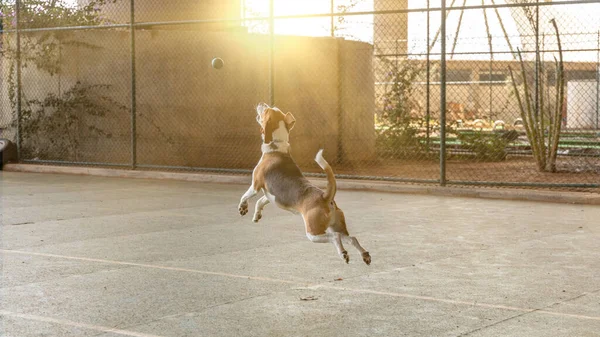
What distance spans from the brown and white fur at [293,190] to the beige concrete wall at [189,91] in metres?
12.9

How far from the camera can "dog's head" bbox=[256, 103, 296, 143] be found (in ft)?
17.9

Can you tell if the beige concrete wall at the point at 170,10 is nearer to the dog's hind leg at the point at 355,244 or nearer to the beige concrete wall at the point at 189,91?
the beige concrete wall at the point at 189,91

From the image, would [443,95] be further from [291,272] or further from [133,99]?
[291,272]

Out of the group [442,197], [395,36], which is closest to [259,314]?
[442,197]

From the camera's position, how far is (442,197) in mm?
13977

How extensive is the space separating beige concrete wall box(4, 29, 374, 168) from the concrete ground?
18.9 feet

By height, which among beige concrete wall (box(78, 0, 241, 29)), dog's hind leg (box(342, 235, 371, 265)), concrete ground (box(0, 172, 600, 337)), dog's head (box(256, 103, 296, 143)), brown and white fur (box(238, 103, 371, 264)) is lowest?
concrete ground (box(0, 172, 600, 337))

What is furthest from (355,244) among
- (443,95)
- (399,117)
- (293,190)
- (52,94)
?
(399,117)

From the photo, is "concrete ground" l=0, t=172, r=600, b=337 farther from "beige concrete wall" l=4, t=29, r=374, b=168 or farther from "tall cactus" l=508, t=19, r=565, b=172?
"beige concrete wall" l=4, t=29, r=374, b=168

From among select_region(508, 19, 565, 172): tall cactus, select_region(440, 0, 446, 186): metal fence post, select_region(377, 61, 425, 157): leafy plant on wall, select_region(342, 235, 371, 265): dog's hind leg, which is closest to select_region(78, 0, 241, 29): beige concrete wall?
select_region(377, 61, 425, 157): leafy plant on wall

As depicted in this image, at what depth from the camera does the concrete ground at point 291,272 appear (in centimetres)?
593

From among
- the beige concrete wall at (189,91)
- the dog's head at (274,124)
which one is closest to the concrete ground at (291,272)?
the dog's head at (274,124)

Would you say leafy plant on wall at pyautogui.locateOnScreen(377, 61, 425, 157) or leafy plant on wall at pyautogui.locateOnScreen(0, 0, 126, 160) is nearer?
leafy plant on wall at pyautogui.locateOnScreen(0, 0, 126, 160)

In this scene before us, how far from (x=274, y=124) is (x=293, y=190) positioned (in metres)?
0.40
